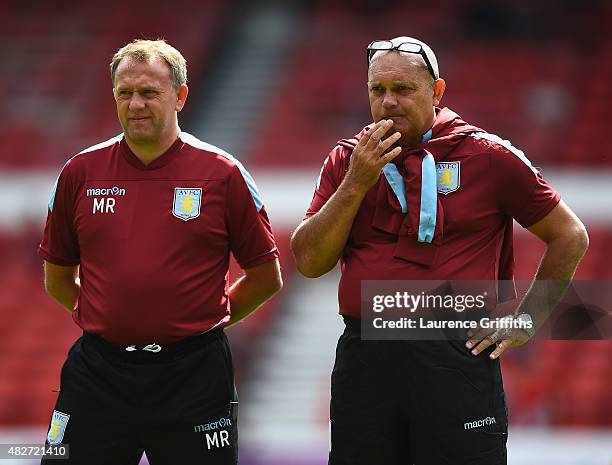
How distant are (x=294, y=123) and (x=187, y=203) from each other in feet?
28.9

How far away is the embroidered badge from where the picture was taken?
145 inches

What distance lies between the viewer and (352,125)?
40.0 feet

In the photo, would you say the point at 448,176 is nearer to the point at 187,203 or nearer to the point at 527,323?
the point at 527,323

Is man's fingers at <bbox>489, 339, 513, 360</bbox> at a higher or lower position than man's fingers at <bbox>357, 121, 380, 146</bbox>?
lower

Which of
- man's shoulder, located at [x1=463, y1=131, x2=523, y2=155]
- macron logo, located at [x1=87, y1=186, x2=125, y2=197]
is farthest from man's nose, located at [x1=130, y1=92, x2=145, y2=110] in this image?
man's shoulder, located at [x1=463, y1=131, x2=523, y2=155]

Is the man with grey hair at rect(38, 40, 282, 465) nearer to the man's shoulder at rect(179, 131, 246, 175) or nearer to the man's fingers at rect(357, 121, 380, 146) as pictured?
the man's shoulder at rect(179, 131, 246, 175)

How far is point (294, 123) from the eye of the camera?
1248 cm

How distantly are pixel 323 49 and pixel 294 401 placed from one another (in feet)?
16.6

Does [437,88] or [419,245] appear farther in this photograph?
[437,88]

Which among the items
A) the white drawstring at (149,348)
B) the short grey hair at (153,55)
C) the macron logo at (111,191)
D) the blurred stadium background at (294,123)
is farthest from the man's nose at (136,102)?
the blurred stadium background at (294,123)

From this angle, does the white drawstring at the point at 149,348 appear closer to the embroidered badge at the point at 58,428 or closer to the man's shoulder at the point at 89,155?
the embroidered badge at the point at 58,428

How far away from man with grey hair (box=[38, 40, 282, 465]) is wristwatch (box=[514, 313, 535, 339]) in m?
0.88

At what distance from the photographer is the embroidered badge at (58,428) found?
3.67 metres

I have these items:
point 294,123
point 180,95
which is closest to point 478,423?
point 180,95
